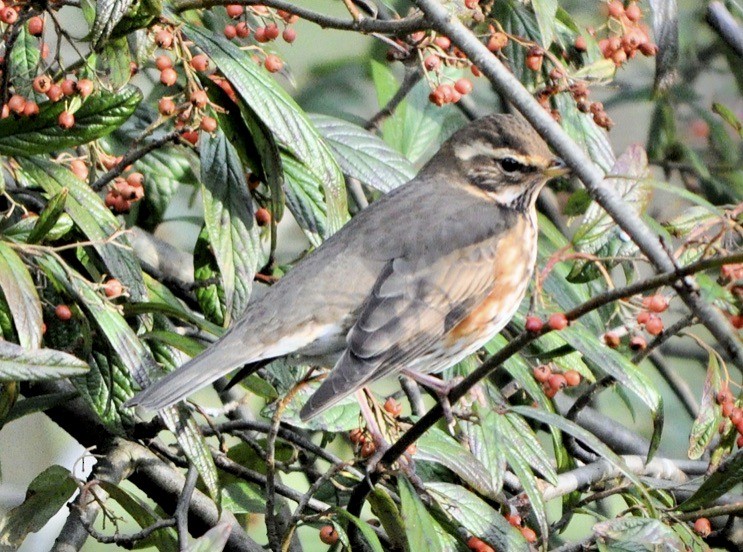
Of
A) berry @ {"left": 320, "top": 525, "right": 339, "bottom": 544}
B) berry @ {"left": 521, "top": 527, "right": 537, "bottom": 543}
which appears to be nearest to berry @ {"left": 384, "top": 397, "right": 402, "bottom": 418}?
berry @ {"left": 320, "top": 525, "right": 339, "bottom": 544}

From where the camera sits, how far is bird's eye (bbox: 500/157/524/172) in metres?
3.64

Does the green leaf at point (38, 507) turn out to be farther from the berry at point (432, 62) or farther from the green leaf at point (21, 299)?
the berry at point (432, 62)

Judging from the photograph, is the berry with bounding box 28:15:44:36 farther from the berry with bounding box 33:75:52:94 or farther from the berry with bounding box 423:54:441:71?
the berry with bounding box 423:54:441:71

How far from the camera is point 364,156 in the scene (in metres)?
3.36

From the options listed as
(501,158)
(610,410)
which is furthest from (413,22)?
(610,410)

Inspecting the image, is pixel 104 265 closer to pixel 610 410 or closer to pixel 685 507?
pixel 685 507

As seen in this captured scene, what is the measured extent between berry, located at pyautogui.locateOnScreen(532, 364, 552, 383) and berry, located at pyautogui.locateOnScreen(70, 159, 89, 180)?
131cm

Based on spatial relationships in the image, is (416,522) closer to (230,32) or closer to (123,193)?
(123,193)

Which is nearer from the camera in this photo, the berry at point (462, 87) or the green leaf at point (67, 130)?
the green leaf at point (67, 130)

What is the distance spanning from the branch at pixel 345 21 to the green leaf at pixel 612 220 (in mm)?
532

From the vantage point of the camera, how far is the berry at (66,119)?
2.67m

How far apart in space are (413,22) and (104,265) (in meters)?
0.93

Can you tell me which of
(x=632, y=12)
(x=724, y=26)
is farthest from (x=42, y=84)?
(x=724, y=26)

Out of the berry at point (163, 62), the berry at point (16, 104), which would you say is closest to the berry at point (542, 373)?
the berry at point (163, 62)
